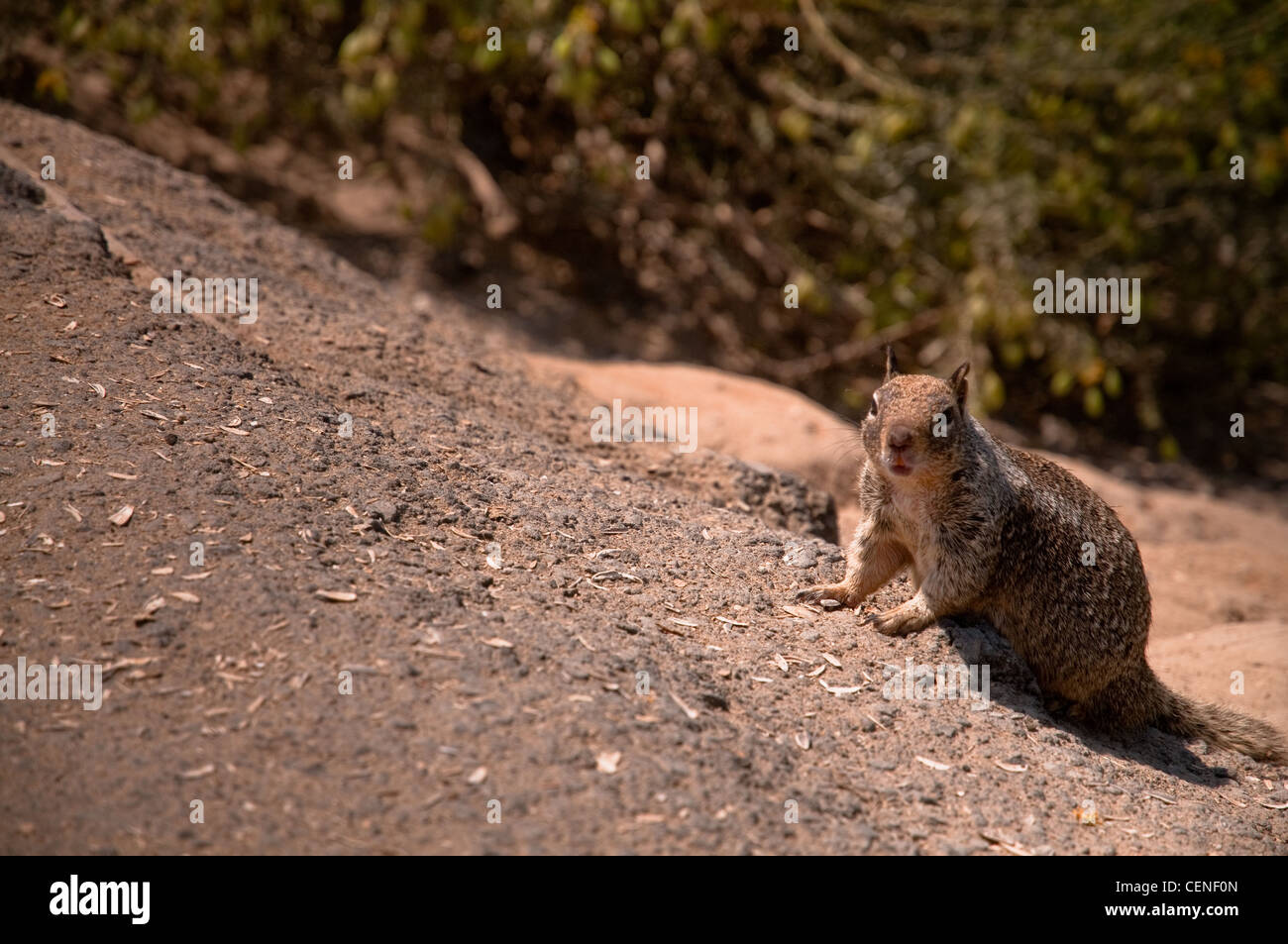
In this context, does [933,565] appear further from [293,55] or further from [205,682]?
[293,55]

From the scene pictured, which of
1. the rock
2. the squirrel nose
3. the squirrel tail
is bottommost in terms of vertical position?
the squirrel tail

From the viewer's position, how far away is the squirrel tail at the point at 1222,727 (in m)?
5.09

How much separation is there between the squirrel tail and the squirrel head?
187 cm

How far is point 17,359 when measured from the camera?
4609 millimetres

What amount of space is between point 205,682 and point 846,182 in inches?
354

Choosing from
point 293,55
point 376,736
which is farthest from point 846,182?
point 376,736

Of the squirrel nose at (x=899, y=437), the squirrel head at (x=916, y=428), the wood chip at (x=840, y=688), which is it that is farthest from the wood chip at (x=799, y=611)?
the squirrel nose at (x=899, y=437)

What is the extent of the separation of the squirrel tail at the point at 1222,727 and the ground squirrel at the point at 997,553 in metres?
0.23

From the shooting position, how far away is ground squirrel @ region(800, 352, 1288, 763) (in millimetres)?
4465

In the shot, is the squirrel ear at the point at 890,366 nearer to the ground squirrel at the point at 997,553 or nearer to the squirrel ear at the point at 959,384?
the ground squirrel at the point at 997,553

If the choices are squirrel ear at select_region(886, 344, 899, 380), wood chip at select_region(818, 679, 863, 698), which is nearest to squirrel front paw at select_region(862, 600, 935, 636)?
wood chip at select_region(818, 679, 863, 698)

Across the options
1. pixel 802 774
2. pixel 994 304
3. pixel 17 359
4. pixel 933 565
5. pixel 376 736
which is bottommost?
pixel 802 774

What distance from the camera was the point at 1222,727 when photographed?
16.9ft

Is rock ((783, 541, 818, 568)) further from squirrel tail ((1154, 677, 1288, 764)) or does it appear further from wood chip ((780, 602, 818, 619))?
squirrel tail ((1154, 677, 1288, 764))
